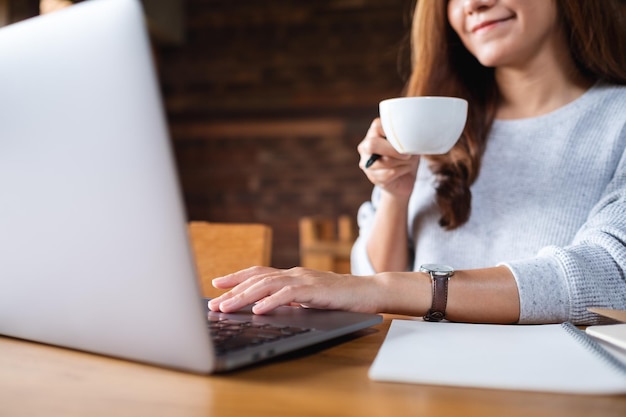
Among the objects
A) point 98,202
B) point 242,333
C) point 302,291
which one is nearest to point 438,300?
point 302,291

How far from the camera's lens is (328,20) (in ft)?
15.6

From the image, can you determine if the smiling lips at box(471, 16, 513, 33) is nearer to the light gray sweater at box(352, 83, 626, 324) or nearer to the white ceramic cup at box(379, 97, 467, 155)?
the light gray sweater at box(352, 83, 626, 324)

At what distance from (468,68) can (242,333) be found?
0.98m

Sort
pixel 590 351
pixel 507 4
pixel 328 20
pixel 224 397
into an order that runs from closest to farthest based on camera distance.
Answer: pixel 224 397 → pixel 590 351 → pixel 507 4 → pixel 328 20

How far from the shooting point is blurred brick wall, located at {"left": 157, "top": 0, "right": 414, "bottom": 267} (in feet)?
15.5

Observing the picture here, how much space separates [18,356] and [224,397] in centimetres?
24

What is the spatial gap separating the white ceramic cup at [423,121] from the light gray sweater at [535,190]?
0.27 m

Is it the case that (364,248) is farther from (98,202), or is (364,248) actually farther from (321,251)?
(321,251)

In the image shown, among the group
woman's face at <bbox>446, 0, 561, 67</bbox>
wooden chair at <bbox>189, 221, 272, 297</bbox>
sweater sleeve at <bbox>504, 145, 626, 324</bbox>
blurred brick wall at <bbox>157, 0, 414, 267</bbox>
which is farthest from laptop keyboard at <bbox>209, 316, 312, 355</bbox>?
blurred brick wall at <bbox>157, 0, 414, 267</bbox>

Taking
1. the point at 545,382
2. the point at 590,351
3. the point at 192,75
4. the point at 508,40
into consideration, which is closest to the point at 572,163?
the point at 508,40

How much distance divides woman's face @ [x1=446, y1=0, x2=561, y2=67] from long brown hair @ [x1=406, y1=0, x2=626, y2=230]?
0.05 m

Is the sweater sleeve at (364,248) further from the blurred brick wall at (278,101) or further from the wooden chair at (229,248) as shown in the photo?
the blurred brick wall at (278,101)

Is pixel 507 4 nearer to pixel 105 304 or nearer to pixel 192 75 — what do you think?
pixel 105 304

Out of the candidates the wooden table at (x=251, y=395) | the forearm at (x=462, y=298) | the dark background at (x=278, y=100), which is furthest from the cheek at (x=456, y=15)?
the dark background at (x=278, y=100)
